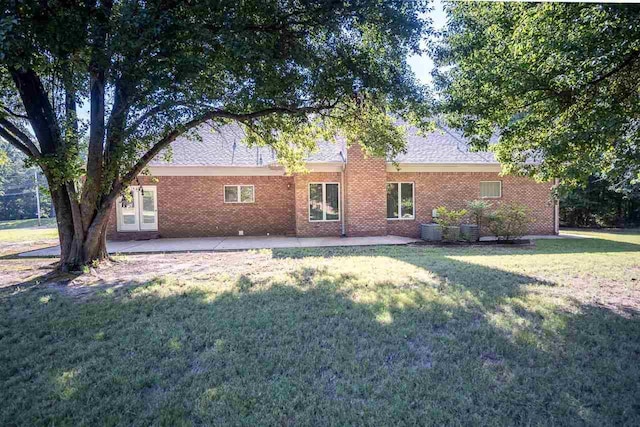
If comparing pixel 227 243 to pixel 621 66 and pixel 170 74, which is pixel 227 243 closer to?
pixel 170 74

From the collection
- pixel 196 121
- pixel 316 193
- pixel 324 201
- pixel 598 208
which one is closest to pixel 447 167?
pixel 324 201

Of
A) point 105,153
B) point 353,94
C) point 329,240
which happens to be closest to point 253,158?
point 329,240

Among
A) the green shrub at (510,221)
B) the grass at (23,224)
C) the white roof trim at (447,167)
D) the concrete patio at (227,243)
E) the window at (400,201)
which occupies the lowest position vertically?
the concrete patio at (227,243)

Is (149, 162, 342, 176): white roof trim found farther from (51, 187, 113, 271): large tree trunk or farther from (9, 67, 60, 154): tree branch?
(9, 67, 60, 154): tree branch

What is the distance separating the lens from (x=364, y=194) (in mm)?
14391

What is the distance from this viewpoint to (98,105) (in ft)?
26.3

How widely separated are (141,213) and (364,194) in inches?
378

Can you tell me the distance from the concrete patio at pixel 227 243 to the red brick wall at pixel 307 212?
480mm

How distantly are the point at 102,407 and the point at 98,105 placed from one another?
7368 millimetres

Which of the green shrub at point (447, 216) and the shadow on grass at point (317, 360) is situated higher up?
the green shrub at point (447, 216)

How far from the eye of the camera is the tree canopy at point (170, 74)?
5.04 m

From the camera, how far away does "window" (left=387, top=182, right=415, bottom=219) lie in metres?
15.1

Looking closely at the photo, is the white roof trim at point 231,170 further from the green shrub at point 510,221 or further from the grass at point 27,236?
the grass at point 27,236

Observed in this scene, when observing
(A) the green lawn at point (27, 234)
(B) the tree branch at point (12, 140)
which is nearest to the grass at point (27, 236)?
(A) the green lawn at point (27, 234)
